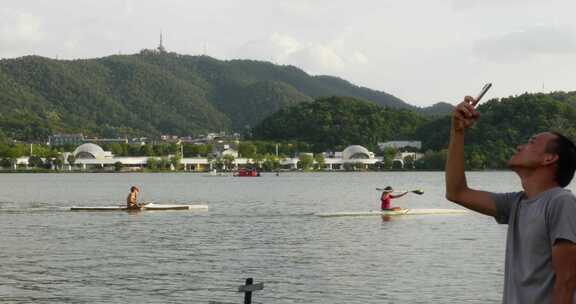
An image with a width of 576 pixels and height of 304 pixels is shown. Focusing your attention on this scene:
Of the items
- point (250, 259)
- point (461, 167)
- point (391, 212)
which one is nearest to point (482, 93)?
point (461, 167)

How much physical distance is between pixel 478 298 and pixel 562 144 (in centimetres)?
1700

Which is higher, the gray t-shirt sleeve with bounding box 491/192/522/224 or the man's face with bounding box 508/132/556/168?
the man's face with bounding box 508/132/556/168

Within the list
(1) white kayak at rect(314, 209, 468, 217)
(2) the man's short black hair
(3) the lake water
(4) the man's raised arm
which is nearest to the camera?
(2) the man's short black hair

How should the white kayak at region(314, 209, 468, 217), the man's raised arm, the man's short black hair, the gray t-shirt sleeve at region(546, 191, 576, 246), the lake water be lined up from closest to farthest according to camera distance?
the gray t-shirt sleeve at region(546, 191, 576, 246) < the man's short black hair < the man's raised arm < the lake water < the white kayak at region(314, 209, 468, 217)

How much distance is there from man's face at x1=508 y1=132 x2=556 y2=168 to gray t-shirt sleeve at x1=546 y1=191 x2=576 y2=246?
10.0 inches

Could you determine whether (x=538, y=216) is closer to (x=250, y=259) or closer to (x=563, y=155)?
(x=563, y=155)

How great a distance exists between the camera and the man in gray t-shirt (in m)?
4.34

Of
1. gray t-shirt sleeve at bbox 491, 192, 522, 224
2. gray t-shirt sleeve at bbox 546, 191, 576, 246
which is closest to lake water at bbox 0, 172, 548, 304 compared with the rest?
gray t-shirt sleeve at bbox 491, 192, 522, 224

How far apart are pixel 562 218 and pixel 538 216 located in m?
0.13

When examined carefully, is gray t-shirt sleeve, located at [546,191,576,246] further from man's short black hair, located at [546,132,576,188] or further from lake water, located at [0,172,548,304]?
lake water, located at [0,172,548,304]

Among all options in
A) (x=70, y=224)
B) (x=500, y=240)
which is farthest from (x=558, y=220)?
(x=70, y=224)

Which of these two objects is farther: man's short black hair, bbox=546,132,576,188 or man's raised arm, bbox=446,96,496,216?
man's raised arm, bbox=446,96,496,216

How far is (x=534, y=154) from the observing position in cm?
462

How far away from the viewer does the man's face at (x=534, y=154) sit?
4605 mm
